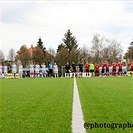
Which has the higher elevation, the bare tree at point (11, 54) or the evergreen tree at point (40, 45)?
the evergreen tree at point (40, 45)

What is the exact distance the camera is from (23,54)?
92500 mm

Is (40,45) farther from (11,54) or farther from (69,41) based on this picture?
(11,54)

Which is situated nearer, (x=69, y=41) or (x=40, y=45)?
(x=69, y=41)

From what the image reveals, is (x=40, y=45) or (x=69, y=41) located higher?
(x=69, y=41)

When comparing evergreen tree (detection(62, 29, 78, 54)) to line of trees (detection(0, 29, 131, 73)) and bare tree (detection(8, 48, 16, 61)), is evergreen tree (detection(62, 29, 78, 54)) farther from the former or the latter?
bare tree (detection(8, 48, 16, 61))

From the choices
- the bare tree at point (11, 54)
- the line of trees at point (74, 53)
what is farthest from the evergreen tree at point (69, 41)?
the bare tree at point (11, 54)

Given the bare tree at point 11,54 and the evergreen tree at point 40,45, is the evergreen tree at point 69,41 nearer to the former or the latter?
the evergreen tree at point 40,45

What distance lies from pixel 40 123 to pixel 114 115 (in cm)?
153

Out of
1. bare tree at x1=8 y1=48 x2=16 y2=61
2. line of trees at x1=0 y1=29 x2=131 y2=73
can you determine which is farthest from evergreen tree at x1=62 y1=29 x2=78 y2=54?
bare tree at x1=8 y1=48 x2=16 y2=61

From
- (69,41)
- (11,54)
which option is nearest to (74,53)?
(69,41)

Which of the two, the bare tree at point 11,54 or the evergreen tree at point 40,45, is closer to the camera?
the evergreen tree at point 40,45

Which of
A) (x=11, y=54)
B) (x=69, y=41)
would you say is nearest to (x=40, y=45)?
(x=69, y=41)

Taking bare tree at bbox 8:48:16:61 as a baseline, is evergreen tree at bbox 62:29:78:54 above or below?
above

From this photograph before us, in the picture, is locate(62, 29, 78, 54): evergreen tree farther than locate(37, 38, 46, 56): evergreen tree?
No
